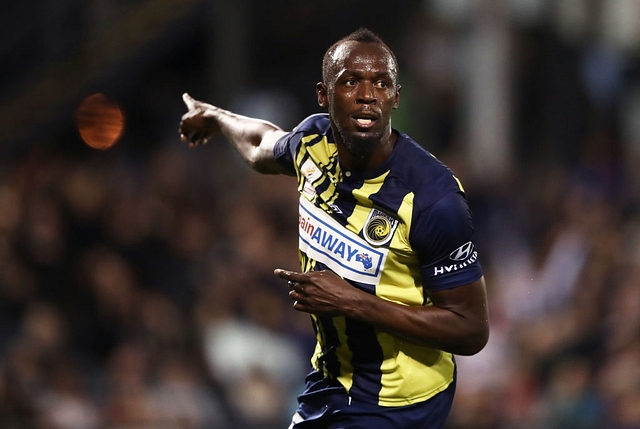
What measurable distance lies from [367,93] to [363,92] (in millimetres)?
16

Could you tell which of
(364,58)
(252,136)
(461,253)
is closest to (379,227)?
(461,253)

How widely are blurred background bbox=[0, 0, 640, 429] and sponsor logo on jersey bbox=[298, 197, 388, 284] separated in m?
3.96

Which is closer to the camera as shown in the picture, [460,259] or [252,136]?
[460,259]

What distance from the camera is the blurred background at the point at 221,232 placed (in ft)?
29.5

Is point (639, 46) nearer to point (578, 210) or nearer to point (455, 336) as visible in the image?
point (578, 210)

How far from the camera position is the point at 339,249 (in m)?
4.62

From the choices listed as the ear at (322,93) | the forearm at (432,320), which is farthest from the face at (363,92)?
the forearm at (432,320)

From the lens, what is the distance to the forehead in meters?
4.37

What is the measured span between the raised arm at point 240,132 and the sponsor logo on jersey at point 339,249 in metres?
0.45

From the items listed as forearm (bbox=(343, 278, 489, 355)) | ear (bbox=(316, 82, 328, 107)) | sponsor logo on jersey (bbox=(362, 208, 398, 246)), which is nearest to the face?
ear (bbox=(316, 82, 328, 107))

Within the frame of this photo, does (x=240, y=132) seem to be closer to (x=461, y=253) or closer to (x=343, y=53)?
(x=343, y=53)

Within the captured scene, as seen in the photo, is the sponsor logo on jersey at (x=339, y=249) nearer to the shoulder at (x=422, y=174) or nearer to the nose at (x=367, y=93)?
the shoulder at (x=422, y=174)

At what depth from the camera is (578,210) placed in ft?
35.9

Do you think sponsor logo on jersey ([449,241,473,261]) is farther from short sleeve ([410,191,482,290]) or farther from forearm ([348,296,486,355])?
forearm ([348,296,486,355])
